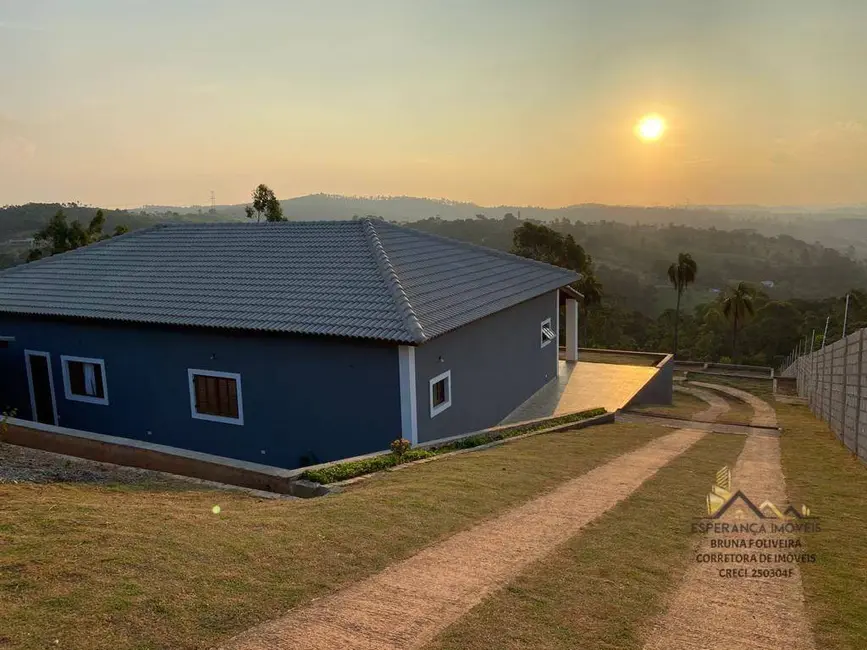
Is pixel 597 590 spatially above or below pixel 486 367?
above

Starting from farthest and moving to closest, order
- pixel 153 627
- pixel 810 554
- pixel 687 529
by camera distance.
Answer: pixel 687 529 → pixel 810 554 → pixel 153 627

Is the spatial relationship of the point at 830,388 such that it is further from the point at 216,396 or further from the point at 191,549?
the point at 191,549

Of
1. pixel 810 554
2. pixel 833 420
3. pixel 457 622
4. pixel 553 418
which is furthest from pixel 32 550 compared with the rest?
pixel 833 420

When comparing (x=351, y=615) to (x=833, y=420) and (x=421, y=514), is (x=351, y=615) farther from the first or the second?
(x=833, y=420)

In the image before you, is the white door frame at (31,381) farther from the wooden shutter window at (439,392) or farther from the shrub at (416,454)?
the shrub at (416,454)

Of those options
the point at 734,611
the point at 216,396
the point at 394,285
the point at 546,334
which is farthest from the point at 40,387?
the point at 734,611

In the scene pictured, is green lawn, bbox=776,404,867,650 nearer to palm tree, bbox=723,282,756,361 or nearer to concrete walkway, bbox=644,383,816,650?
concrete walkway, bbox=644,383,816,650
